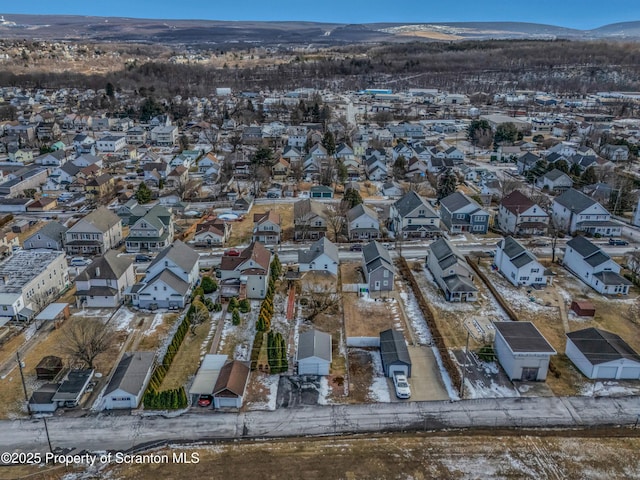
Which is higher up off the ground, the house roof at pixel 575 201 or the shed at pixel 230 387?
the house roof at pixel 575 201

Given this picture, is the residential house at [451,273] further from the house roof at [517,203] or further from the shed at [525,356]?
the house roof at [517,203]

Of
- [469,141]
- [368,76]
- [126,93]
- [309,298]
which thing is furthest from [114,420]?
[368,76]

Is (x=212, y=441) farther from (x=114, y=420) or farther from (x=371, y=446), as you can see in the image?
(x=371, y=446)

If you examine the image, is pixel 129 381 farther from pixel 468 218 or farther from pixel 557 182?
pixel 557 182

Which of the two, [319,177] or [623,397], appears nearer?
[623,397]

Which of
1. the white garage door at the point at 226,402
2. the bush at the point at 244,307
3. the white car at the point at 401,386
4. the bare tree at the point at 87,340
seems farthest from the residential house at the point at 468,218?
the bare tree at the point at 87,340

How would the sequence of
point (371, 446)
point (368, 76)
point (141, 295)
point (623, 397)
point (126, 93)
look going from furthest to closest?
point (368, 76) < point (126, 93) < point (141, 295) < point (623, 397) < point (371, 446)
